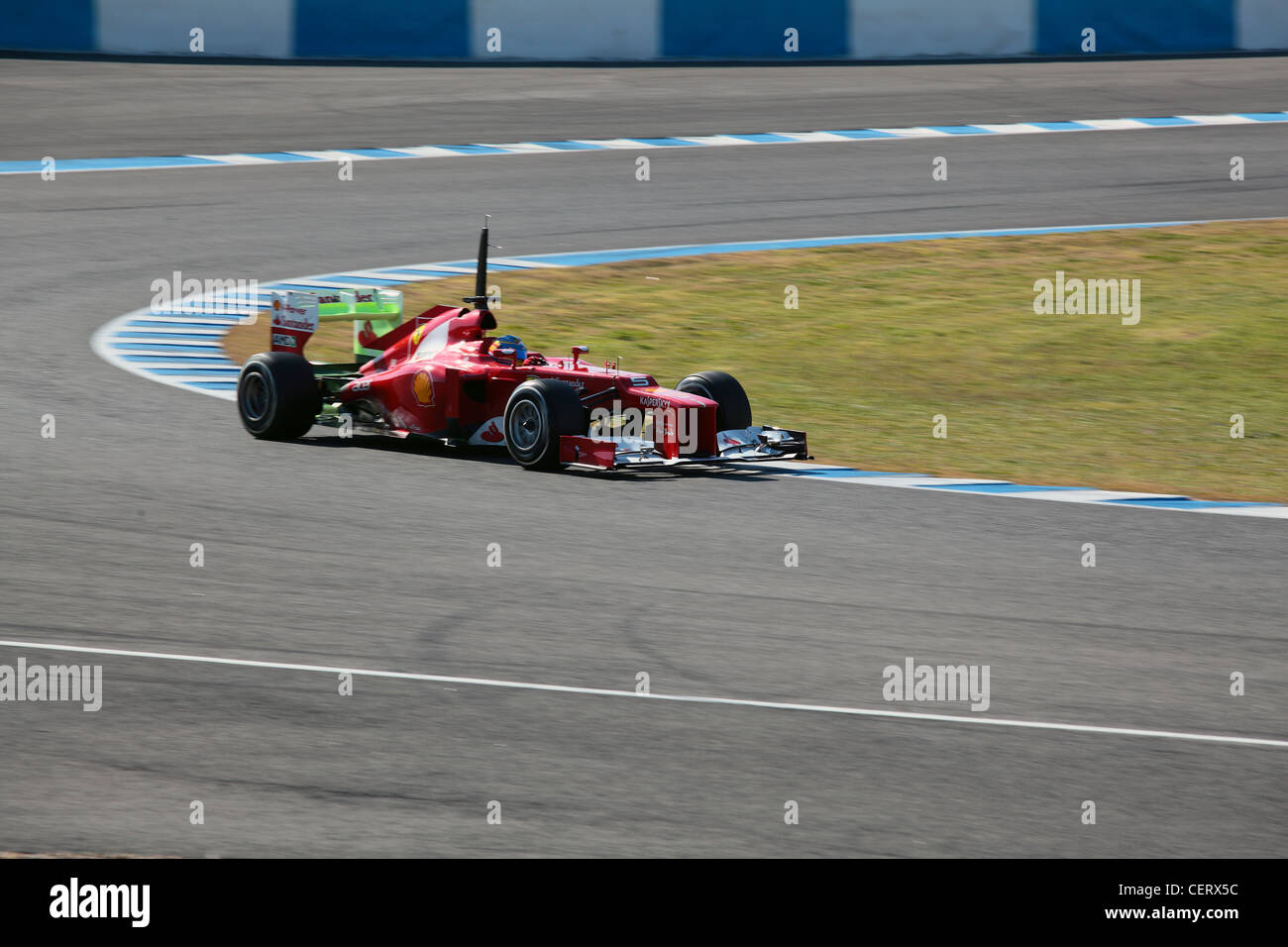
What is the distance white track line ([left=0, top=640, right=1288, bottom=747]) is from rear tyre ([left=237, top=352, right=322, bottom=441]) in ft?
12.5

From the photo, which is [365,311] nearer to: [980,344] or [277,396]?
[277,396]

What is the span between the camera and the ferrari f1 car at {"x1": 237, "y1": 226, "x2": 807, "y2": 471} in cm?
989

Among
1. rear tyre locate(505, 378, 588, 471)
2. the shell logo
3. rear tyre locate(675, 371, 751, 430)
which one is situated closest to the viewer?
rear tyre locate(505, 378, 588, 471)

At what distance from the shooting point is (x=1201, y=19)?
2973cm

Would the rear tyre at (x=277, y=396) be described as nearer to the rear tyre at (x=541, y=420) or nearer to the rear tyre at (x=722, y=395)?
the rear tyre at (x=541, y=420)

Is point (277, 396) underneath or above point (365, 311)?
underneath

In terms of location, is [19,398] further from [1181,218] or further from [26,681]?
[1181,218]

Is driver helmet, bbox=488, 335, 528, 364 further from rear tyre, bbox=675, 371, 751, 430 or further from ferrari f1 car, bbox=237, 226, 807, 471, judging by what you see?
rear tyre, bbox=675, 371, 751, 430

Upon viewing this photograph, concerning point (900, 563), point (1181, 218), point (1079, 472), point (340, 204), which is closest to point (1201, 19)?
point (1181, 218)

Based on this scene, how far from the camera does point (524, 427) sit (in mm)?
10000

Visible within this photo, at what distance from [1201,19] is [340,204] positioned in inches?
625

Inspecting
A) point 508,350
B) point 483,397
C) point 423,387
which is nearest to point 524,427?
point 483,397

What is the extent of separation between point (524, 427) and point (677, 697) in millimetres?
3834

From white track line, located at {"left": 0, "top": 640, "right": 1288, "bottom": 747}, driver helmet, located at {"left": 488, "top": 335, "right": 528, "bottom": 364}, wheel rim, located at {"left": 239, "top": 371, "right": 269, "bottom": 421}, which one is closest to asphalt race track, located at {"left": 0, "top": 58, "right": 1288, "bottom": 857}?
white track line, located at {"left": 0, "top": 640, "right": 1288, "bottom": 747}
